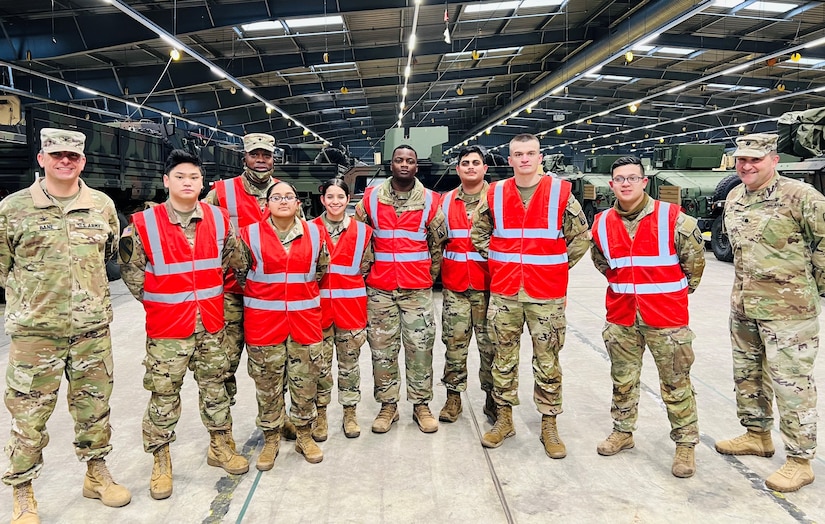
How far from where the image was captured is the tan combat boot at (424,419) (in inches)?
146

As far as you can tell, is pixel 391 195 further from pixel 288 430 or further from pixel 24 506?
pixel 24 506

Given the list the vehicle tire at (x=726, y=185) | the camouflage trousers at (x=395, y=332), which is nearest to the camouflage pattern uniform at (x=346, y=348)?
the camouflage trousers at (x=395, y=332)

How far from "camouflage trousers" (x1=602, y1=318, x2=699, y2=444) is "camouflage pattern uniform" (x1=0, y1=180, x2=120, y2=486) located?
110 inches

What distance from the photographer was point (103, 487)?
2.93m

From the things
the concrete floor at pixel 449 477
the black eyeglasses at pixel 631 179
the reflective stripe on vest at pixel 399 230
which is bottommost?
the concrete floor at pixel 449 477

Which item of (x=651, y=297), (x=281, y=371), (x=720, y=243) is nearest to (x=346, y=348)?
(x=281, y=371)

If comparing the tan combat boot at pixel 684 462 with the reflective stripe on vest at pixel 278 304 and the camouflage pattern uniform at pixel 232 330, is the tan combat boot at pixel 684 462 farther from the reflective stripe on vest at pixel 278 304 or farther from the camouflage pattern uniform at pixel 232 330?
the camouflage pattern uniform at pixel 232 330

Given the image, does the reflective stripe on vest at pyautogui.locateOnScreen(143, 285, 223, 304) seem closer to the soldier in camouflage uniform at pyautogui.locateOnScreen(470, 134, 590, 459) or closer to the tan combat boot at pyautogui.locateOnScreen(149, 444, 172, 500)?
the tan combat boot at pyautogui.locateOnScreen(149, 444, 172, 500)

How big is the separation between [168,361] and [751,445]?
3.29 m

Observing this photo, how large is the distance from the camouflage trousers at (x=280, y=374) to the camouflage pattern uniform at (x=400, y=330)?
0.55 m

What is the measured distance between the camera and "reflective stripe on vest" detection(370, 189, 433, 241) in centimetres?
377

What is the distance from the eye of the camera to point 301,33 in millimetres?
13445

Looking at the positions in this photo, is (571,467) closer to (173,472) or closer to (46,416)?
(173,472)

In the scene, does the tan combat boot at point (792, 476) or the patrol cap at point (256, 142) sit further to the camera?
the patrol cap at point (256, 142)
